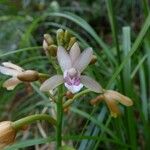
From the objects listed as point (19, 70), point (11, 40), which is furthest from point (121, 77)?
point (11, 40)

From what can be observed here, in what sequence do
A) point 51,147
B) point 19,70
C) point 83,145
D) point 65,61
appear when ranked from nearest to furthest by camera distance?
point 65,61, point 19,70, point 83,145, point 51,147

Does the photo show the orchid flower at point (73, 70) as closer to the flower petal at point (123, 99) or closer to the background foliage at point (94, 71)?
the flower petal at point (123, 99)

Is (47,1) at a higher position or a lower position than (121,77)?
higher

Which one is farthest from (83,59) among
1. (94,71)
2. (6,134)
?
(94,71)

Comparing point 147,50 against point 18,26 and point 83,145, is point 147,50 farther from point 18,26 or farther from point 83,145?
point 18,26

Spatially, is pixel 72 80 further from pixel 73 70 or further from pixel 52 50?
pixel 52 50

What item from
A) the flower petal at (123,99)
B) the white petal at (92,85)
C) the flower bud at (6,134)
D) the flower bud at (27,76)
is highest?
the flower bud at (27,76)

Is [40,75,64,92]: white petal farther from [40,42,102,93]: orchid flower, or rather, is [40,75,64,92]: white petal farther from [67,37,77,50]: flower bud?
[67,37,77,50]: flower bud

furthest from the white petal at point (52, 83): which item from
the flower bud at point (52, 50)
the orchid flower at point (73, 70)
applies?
the flower bud at point (52, 50)
